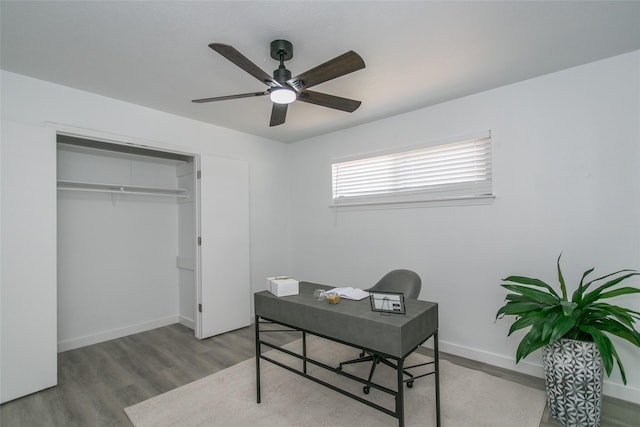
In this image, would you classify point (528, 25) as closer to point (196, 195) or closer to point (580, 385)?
point (580, 385)

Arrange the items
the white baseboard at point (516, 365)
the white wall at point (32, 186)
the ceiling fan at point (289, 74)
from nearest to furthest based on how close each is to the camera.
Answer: the ceiling fan at point (289, 74)
the white baseboard at point (516, 365)
the white wall at point (32, 186)

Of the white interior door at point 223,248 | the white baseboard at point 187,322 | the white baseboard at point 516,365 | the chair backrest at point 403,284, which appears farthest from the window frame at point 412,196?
the white baseboard at point 187,322

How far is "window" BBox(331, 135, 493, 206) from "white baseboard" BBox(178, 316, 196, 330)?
2.45m

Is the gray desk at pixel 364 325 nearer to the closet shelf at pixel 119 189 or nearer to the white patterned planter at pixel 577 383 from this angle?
the white patterned planter at pixel 577 383

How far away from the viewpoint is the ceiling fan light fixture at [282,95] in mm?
2024

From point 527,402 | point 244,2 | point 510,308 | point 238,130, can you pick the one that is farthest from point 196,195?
point 527,402

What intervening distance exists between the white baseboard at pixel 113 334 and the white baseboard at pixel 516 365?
133 inches

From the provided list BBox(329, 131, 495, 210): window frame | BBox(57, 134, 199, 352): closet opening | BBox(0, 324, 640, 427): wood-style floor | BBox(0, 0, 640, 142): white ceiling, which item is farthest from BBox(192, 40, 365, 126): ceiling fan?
BBox(0, 324, 640, 427): wood-style floor

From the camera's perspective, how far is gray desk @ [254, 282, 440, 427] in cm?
161

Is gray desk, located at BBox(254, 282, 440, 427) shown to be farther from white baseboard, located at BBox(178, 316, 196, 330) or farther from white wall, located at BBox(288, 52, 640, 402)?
white baseboard, located at BBox(178, 316, 196, 330)

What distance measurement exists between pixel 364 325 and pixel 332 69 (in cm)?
153

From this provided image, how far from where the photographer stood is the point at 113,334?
3.67 m

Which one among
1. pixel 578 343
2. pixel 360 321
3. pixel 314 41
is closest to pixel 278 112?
pixel 314 41

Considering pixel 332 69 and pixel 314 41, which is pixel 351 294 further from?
pixel 314 41
